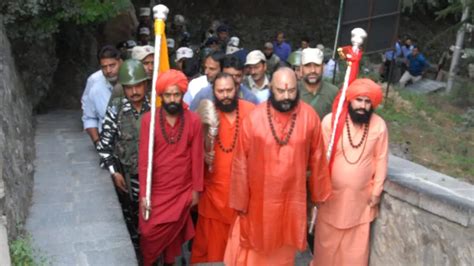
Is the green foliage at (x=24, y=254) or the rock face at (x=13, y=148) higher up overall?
the rock face at (x=13, y=148)

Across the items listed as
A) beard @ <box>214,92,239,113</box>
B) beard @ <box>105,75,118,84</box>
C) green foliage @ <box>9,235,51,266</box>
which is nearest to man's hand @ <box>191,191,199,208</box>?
beard @ <box>214,92,239,113</box>

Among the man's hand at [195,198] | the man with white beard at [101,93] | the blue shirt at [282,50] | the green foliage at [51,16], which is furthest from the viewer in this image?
the blue shirt at [282,50]

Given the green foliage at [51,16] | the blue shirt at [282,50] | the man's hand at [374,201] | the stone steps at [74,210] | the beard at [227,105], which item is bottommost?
the stone steps at [74,210]

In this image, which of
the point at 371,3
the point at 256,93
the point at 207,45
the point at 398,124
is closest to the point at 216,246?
the point at 256,93

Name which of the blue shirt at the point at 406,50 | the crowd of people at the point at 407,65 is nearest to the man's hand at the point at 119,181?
the crowd of people at the point at 407,65

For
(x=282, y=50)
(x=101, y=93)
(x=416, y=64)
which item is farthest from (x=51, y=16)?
(x=416, y=64)

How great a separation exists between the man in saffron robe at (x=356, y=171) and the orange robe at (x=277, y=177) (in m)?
0.25

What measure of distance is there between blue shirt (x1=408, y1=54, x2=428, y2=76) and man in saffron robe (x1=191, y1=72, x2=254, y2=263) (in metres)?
12.0

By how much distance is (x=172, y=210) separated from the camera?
431cm

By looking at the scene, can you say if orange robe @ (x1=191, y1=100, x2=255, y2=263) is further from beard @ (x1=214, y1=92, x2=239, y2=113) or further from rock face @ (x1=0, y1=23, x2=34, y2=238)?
rock face @ (x1=0, y1=23, x2=34, y2=238)

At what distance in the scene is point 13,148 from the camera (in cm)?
452

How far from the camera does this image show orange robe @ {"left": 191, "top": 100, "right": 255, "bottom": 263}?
450 cm

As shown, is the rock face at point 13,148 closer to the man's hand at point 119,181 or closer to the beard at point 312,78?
the man's hand at point 119,181

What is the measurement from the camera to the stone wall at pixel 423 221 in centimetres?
349
